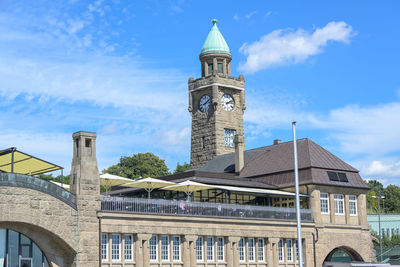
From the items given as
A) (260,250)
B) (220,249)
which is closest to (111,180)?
(220,249)

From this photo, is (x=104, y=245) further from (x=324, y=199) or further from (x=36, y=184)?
(x=324, y=199)

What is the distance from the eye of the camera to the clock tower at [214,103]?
267ft

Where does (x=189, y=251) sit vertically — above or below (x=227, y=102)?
below

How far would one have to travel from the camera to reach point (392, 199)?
5226 inches

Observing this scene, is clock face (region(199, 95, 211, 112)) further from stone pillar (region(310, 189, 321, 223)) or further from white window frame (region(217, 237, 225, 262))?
white window frame (region(217, 237, 225, 262))

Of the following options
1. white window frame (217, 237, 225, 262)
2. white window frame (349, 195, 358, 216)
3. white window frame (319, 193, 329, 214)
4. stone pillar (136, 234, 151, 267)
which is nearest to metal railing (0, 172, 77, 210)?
stone pillar (136, 234, 151, 267)

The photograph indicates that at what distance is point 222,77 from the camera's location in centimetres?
8231

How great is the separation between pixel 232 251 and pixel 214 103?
3486 cm

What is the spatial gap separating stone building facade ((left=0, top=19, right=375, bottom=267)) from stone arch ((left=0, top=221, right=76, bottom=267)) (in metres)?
0.06

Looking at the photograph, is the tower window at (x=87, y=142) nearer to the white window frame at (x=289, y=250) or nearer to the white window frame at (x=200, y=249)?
the white window frame at (x=200, y=249)

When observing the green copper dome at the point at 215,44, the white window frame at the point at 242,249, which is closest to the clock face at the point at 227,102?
the green copper dome at the point at 215,44

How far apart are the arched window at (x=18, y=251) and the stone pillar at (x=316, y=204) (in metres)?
22.1

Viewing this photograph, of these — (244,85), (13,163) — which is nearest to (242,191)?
(13,163)

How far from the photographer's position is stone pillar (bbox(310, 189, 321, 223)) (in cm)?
5450
